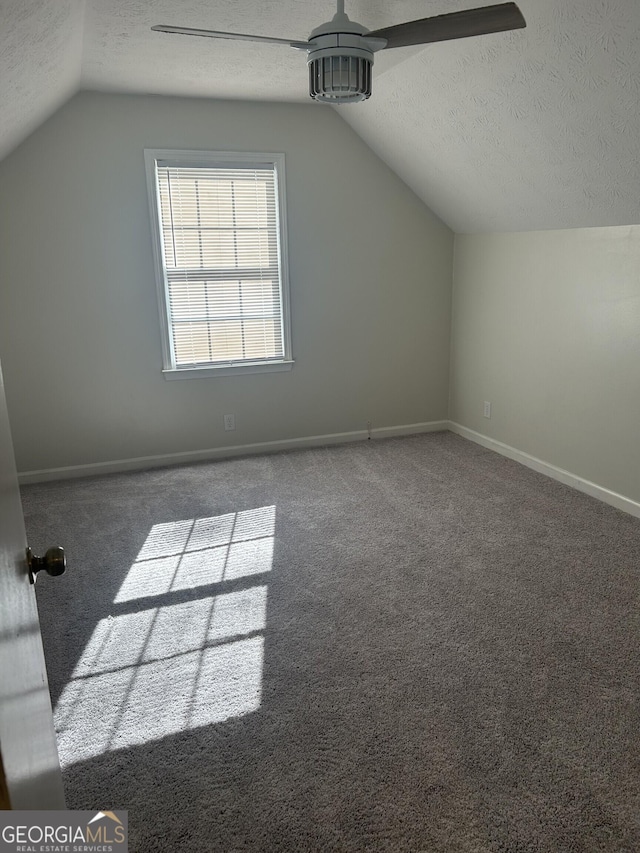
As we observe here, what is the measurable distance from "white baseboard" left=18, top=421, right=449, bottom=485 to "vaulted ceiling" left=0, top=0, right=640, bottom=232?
175 cm

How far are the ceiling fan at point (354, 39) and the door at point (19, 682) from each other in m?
1.71

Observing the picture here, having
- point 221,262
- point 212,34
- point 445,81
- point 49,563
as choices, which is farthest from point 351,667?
point 221,262

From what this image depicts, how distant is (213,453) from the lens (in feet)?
14.7

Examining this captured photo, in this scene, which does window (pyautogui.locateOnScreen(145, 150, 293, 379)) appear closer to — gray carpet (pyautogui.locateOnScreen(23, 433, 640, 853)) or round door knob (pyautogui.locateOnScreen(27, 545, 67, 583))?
gray carpet (pyautogui.locateOnScreen(23, 433, 640, 853))

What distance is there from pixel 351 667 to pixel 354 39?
2.22 meters

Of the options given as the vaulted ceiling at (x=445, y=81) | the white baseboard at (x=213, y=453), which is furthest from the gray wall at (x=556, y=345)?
the white baseboard at (x=213, y=453)

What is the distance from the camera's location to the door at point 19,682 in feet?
2.61

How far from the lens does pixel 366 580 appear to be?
2.73 m

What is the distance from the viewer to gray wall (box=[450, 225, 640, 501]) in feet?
10.9

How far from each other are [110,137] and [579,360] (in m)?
3.28

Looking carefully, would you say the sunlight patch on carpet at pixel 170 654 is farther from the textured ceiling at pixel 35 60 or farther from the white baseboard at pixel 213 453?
the textured ceiling at pixel 35 60

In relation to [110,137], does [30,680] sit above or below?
below

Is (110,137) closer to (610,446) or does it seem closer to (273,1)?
(273,1)

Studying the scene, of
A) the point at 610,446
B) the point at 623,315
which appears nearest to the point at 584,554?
the point at 610,446
